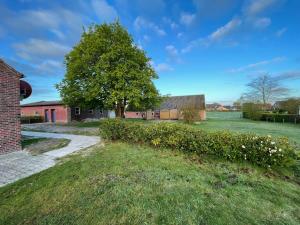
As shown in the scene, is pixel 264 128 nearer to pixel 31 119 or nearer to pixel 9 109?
pixel 9 109

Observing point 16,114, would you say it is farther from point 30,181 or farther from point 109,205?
point 109,205

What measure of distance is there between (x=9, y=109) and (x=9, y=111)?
0.07 metres

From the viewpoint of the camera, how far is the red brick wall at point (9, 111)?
677 centimetres

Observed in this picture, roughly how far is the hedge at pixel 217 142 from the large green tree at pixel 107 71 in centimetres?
624

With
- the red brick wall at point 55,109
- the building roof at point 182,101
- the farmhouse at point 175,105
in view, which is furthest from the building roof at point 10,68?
the building roof at point 182,101

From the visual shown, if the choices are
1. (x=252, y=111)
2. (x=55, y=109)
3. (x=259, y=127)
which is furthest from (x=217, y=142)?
(x=252, y=111)

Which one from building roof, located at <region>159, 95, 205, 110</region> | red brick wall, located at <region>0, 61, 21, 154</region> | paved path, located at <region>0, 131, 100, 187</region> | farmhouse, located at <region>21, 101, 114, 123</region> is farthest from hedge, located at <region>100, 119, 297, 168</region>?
building roof, located at <region>159, 95, 205, 110</region>

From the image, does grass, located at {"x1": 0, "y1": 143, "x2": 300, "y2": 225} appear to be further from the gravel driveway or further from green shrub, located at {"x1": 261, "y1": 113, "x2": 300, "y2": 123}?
green shrub, located at {"x1": 261, "y1": 113, "x2": 300, "y2": 123}

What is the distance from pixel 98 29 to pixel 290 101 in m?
30.3

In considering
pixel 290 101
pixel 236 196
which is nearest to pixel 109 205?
pixel 236 196

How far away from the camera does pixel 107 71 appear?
14273 mm

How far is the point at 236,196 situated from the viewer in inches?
139

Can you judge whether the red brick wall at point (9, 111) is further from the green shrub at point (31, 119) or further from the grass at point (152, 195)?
the green shrub at point (31, 119)

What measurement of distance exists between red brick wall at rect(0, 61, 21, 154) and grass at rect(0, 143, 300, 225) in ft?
9.90
